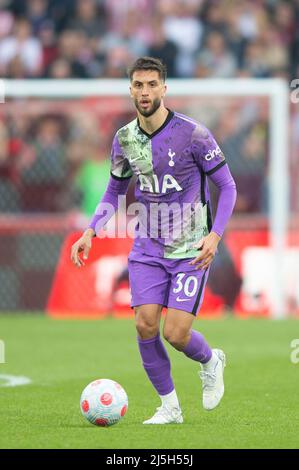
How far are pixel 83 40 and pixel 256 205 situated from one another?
13.9 ft

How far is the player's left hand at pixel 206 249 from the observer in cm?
786

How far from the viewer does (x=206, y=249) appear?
7859 millimetres

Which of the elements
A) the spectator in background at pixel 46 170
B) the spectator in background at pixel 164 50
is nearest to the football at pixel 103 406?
the spectator in background at pixel 46 170

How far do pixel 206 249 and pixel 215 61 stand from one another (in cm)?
1181

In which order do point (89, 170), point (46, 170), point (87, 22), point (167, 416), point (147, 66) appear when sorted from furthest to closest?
point (87, 22) < point (46, 170) < point (89, 170) < point (167, 416) < point (147, 66)

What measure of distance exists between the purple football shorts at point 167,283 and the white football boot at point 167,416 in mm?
656

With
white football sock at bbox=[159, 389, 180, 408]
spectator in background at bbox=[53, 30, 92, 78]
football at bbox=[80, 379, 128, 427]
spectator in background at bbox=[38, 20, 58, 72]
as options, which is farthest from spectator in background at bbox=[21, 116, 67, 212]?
football at bbox=[80, 379, 128, 427]

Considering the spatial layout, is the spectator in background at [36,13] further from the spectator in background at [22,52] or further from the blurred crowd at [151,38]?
the spectator in background at [22,52]

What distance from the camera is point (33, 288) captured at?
17.0m

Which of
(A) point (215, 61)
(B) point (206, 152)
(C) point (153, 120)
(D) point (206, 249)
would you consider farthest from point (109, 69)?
(D) point (206, 249)

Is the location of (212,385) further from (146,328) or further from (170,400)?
(146,328)

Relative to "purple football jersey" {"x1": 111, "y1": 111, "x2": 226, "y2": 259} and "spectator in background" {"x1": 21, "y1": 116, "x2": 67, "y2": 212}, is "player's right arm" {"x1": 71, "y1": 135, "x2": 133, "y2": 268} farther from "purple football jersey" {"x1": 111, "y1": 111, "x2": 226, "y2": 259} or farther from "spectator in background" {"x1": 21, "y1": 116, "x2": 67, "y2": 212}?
"spectator in background" {"x1": 21, "y1": 116, "x2": 67, "y2": 212}

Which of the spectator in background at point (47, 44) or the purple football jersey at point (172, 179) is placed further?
the spectator in background at point (47, 44)

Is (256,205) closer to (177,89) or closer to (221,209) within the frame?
(177,89)
